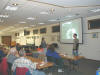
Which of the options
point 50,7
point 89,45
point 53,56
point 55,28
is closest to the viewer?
point 53,56

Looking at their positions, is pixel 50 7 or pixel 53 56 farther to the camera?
pixel 50 7

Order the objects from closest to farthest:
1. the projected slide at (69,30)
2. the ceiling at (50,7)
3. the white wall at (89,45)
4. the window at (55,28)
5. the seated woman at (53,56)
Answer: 1. the seated woman at (53,56)
2. the ceiling at (50,7)
3. the white wall at (89,45)
4. the projected slide at (69,30)
5. the window at (55,28)

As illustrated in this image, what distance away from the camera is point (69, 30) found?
852 centimetres

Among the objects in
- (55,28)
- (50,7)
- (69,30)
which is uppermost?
(50,7)

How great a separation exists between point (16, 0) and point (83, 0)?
2639 millimetres

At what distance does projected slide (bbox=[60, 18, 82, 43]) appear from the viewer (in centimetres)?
762

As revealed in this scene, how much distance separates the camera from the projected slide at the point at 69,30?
7.62m

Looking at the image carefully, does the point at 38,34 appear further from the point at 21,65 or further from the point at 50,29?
the point at 21,65

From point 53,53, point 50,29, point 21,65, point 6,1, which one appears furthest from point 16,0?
point 50,29

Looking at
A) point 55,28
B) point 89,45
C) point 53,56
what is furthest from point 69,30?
point 53,56

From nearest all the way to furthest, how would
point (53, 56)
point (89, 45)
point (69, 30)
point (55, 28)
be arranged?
point (53, 56), point (89, 45), point (69, 30), point (55, 28)

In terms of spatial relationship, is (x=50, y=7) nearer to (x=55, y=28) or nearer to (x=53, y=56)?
(x=53, y=56)

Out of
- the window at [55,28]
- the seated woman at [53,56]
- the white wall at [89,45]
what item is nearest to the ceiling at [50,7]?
the white wall at [89,45]

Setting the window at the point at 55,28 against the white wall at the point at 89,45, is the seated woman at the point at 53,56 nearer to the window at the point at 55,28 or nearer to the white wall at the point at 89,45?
the white wall at the point at 89,45
